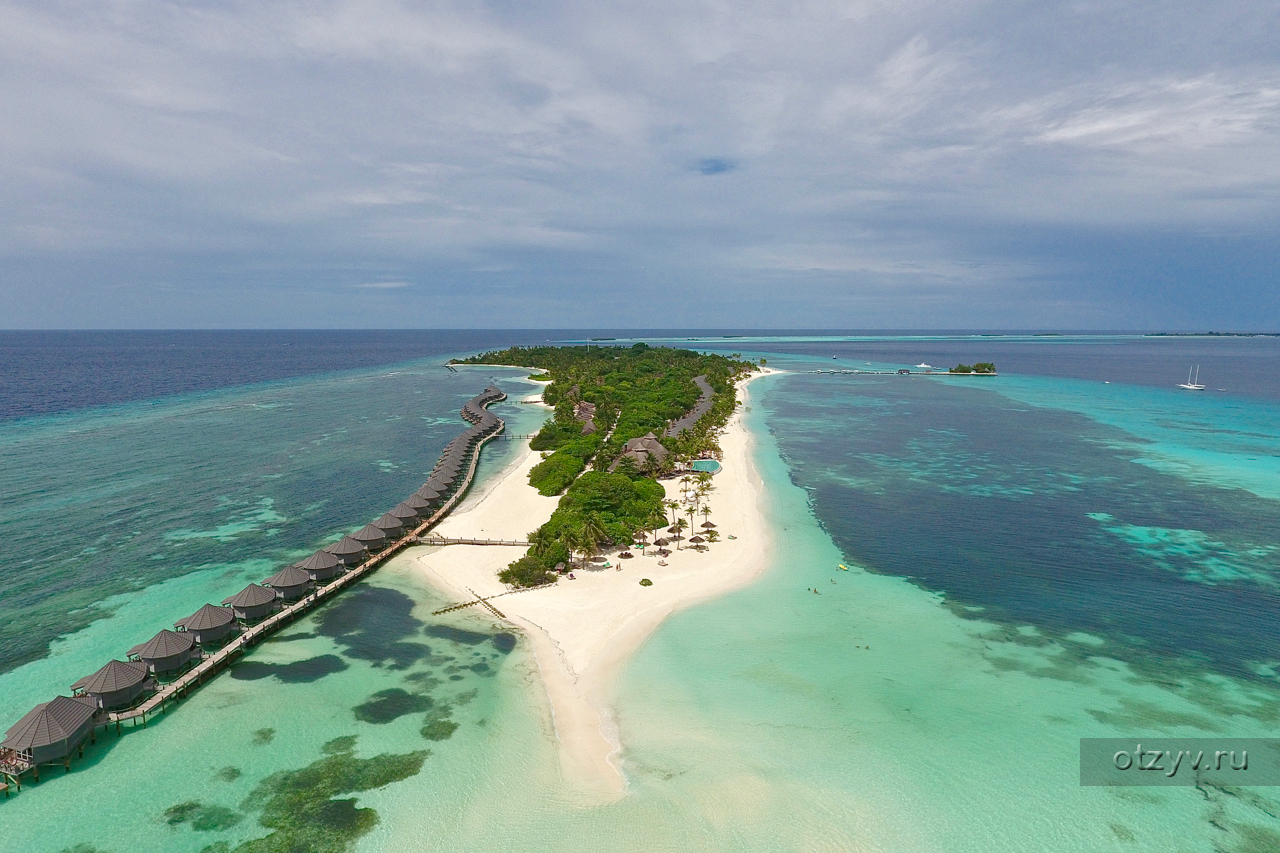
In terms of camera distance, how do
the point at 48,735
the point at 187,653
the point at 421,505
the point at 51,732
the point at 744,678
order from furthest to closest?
the point at 421,505 < the point at 744,678 < the point at 187,653 < the point at 51,732 < the point at 48,735

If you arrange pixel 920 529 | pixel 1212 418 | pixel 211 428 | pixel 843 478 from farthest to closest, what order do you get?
pixel 1212 418, pixel 211 428, pixel 843 478, pixel 920 529

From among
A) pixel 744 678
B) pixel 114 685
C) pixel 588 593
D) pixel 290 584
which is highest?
pixel 290 584

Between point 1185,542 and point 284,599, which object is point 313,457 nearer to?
point 284,599

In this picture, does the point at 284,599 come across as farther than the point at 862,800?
Yes

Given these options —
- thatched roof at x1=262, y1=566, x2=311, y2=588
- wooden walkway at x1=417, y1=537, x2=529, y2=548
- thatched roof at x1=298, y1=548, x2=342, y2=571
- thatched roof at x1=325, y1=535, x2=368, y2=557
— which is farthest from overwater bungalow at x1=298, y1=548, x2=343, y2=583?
wooden walkway at x1=417, y1=537, x2=529, y2=548

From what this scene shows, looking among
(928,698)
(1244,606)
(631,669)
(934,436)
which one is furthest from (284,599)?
(934,436)

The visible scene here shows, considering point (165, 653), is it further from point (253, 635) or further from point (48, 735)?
point (48, 735)

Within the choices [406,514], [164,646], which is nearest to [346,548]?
[406,514]

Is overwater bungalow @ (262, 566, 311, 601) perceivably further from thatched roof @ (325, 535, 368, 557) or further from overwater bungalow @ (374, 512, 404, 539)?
overwater bungalow @ (374, 512, 404, 539)
